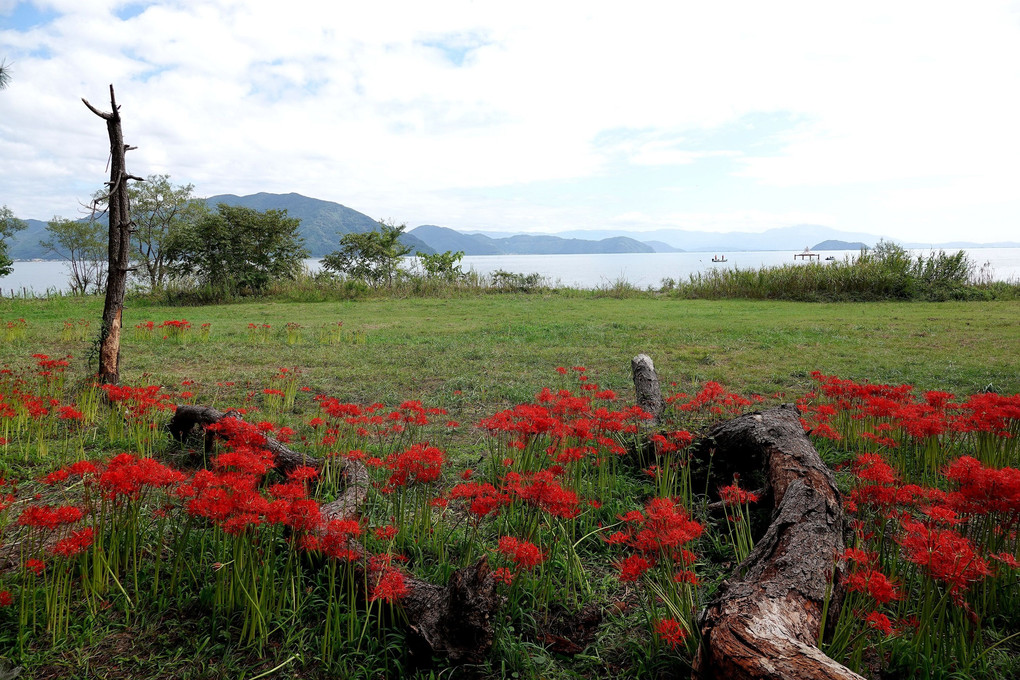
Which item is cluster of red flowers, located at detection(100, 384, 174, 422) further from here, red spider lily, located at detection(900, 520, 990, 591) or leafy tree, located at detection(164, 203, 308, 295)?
leafy tree, located at detection(164, 203, 308, 295)

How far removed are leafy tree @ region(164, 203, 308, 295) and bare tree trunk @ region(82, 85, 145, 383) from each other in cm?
1430

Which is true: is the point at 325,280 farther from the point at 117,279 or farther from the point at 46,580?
the point at 46,580

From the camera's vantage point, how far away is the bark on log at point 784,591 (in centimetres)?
184

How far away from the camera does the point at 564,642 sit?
254cm

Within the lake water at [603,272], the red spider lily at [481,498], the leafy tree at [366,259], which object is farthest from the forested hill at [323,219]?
the red spider lily at [481,498]

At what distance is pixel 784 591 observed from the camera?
2266 millimetres

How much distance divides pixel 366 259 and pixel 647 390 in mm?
20829

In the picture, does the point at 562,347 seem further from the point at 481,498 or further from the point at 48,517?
the point at 48,517

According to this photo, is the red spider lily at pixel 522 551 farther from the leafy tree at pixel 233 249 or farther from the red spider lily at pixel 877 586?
the leafy tree at pixel 233 249

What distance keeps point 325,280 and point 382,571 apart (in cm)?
2129

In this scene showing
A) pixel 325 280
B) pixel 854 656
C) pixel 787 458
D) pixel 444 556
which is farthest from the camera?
pixel 325 280

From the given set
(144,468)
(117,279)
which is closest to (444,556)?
(144,468)

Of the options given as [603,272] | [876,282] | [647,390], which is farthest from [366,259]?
[603,272]

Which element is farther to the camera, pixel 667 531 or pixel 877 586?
pixel 667 531
